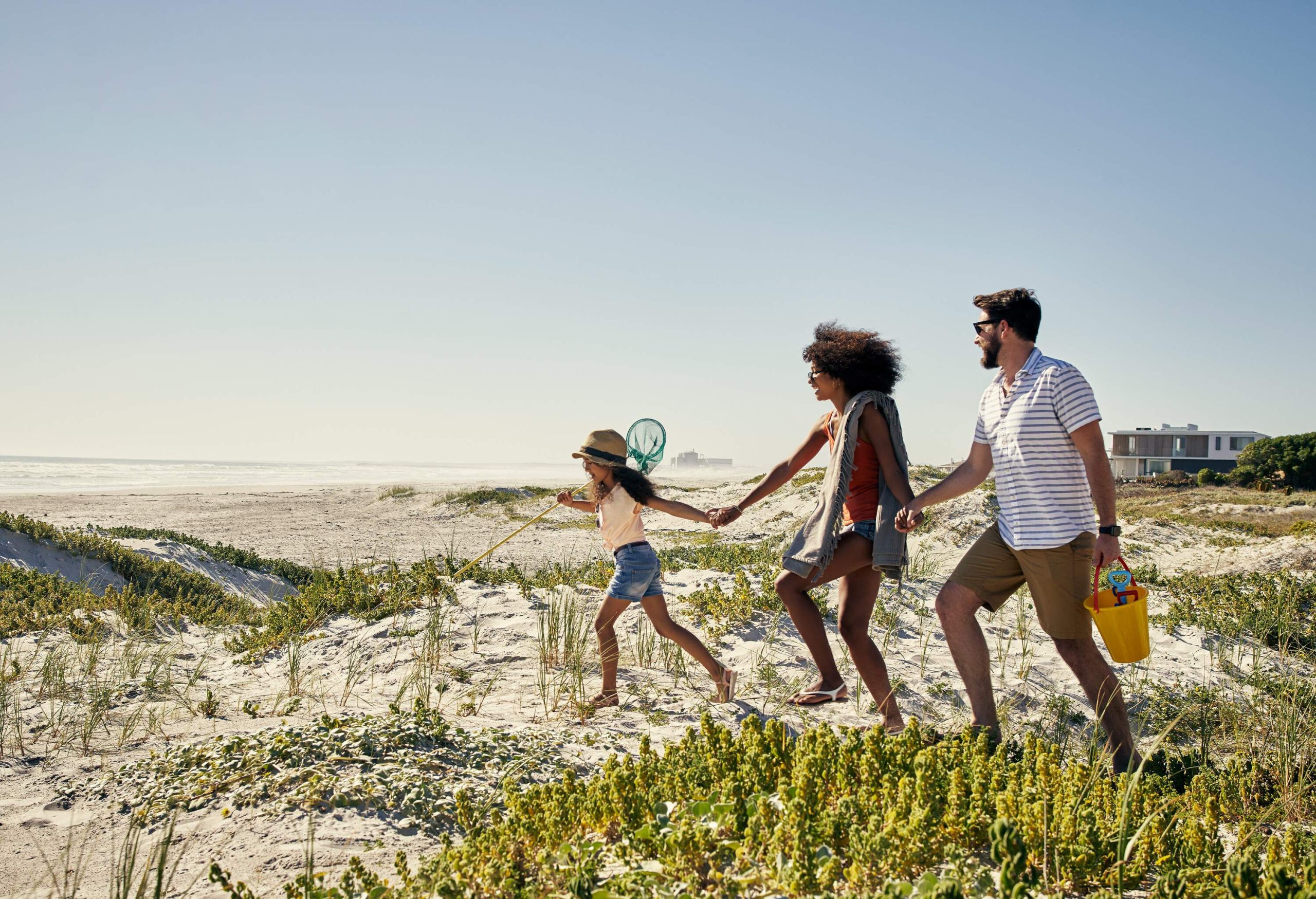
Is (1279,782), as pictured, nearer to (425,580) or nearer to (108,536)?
(425,580)

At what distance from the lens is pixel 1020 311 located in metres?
4.02

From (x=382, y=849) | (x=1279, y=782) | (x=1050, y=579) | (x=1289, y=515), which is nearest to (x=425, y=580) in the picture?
(x=382, y=849)

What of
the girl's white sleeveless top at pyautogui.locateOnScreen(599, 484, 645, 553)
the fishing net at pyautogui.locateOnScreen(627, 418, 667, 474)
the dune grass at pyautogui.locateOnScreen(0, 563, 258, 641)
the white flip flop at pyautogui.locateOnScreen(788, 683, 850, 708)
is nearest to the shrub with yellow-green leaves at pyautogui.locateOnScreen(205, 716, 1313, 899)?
the white flip flop at pyautogui.locateOnScreen(788, 683, 850, 708)

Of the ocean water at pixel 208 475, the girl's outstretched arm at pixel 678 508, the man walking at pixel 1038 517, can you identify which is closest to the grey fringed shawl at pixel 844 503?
the man walking at pixel 1038 517

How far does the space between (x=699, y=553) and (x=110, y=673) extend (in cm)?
748

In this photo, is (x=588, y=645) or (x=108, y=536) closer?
(x=588, y=645)

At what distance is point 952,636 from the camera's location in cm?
404

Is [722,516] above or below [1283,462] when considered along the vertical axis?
below

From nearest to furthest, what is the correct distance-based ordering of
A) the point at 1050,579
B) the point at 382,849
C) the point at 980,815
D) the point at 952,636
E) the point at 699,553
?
the point at 980,815 → the point at 382,849 → the point at 1050,579 → the point at 952,636 → the point at 699,553

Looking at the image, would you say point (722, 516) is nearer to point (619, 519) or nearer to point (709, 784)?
point (619, 519)

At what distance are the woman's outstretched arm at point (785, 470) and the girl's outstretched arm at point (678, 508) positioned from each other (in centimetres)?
9

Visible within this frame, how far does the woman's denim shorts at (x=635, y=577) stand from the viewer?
16.8 ft

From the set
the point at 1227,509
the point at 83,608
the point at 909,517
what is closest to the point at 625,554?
the point at 909,517

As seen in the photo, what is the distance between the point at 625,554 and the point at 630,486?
45cm
